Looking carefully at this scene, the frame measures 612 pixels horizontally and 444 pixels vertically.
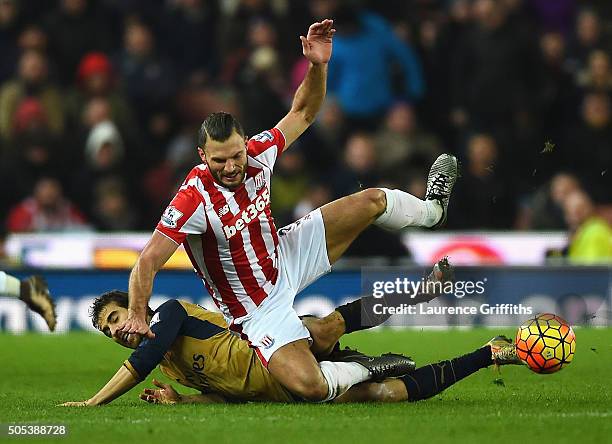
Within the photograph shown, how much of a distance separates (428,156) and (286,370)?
8.12m

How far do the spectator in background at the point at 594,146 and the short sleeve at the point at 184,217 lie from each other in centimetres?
829

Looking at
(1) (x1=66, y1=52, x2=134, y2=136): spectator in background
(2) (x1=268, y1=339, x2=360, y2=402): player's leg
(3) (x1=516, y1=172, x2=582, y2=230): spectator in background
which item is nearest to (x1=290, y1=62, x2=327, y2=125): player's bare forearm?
(2) (x1=268, y1=339, x2=360, y2=402): player's leg

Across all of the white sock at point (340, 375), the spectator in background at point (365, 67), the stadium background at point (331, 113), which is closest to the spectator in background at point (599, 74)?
the stadium background at point (331, 113)

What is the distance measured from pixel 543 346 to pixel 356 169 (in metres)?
7.33

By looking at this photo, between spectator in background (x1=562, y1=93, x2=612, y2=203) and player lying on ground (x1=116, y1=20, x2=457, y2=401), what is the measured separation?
701 centimetres

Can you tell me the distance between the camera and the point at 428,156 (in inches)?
604

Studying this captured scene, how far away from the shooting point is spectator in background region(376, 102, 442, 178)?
595 inches

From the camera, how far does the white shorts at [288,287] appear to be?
7.73 m

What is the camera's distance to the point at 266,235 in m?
7.99

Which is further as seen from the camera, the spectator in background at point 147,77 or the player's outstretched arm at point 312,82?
the spectator in background at point 147,77

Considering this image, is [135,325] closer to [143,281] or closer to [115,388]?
[143,281]

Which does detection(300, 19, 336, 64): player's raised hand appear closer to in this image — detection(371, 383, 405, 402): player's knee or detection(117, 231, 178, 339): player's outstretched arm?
detection(117, 231, 178, 339): player's outstretched arm

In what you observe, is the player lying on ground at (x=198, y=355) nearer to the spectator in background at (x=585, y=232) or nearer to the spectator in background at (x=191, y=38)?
the spectator in background at (x=585, y=232)

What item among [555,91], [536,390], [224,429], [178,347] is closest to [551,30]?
[555,91]
